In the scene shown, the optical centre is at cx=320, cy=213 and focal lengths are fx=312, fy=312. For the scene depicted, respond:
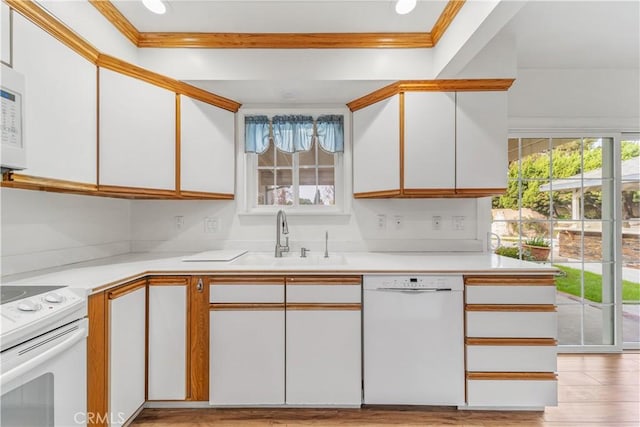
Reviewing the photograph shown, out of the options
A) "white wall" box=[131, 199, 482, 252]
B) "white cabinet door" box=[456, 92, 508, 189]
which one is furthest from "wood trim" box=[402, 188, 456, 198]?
"white wall" box=[131, 199, 482, 252]

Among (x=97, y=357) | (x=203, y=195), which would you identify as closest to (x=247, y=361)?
(x=97, y=357)

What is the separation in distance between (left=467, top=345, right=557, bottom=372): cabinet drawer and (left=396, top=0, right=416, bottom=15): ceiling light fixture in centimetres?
203

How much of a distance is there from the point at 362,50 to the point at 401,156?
797 millimetres

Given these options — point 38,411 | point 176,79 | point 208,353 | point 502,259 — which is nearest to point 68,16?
point 176,79

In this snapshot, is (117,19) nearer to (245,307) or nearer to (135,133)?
(135,133)

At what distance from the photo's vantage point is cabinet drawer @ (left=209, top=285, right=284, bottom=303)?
187cm

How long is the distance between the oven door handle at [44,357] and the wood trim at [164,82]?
1471 mm

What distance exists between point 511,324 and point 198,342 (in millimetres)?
1855

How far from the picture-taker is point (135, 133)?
1964 mm

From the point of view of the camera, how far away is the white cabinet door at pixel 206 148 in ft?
7.36

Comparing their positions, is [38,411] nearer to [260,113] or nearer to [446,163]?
[260,113]

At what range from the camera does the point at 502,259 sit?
2182mm

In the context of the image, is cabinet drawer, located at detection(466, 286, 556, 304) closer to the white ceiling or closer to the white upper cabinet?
the white ceiling

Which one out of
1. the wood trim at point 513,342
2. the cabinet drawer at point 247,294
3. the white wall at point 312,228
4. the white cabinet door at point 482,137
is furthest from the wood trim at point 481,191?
the cabinet drawer at point 247,294
